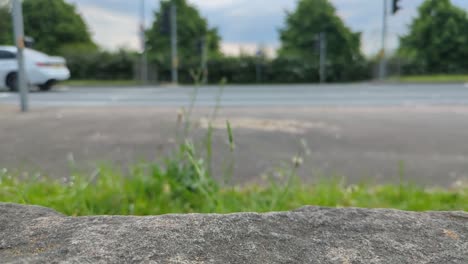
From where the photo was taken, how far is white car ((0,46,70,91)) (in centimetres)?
1336

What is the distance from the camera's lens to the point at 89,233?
113 cm

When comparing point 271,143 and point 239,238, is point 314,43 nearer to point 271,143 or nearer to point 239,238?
point 271,143

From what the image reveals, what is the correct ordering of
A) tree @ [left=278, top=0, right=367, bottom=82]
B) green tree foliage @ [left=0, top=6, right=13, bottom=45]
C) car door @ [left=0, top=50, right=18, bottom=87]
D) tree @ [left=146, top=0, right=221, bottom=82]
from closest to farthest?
car door @ [left=0, top=50, right=18, bottom=87]
green tree foliage @ [left=0, top=6, right=13, bottom=45]
tree @ [left=146, top=0, right=221, bottom=82]
tree @ [left=278, top=0, right=367, bottom=82]

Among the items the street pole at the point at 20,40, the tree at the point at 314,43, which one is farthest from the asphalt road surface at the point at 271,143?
the tree at the point at 314,43

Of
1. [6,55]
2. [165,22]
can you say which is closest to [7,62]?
[6,55]

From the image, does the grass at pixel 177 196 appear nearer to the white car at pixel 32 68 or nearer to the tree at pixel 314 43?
the white car at pixel 32 68

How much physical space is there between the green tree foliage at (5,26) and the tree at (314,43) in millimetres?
18533

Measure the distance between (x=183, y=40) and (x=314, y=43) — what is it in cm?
1258

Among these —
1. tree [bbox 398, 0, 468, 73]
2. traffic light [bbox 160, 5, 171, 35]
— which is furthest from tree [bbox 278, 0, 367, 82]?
traffic light [bbox 160, 5, 171, 35]

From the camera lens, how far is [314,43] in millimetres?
33156

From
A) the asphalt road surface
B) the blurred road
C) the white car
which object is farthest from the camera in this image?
the white car

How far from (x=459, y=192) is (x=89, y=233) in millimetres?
3063

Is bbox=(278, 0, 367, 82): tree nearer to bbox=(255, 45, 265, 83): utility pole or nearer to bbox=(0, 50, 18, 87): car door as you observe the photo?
bbox=(255, 45, 265, 83): utility pole

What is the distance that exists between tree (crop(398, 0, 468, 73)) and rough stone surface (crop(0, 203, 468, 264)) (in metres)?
35.2
